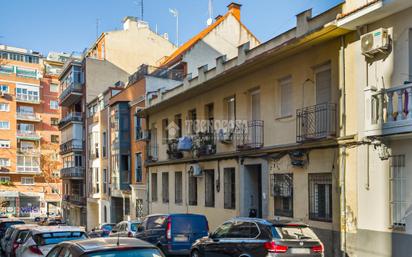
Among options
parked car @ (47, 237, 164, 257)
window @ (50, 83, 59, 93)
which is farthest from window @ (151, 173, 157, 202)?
window @ (50, 83, 59, 93)

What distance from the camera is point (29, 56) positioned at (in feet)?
242

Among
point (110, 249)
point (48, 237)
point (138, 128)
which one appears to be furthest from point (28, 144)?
point (110, 249)

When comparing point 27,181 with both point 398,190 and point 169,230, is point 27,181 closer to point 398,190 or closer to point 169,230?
point 169,230

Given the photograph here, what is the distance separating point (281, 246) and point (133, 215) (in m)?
20.5

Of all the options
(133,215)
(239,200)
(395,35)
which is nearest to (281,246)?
(395,35)

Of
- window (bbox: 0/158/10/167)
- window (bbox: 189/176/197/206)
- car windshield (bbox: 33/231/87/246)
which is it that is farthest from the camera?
window (bbox: 0/158/10/167)

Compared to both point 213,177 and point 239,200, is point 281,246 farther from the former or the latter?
point 213,177

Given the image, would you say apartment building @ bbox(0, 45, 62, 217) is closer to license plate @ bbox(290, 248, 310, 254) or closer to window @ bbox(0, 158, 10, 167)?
window @ bbox(0, 158, 10, 167)

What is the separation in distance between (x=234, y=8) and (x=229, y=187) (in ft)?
50.4

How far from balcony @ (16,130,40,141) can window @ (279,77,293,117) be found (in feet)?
189

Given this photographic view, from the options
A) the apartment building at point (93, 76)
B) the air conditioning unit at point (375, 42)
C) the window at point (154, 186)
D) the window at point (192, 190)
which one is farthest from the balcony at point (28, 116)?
the air conditioning unit at point (375, 42)

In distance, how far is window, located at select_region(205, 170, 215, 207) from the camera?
1922cm

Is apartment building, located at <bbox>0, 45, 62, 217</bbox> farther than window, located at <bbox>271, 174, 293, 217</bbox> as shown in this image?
Yes

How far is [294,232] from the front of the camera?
948 cm
